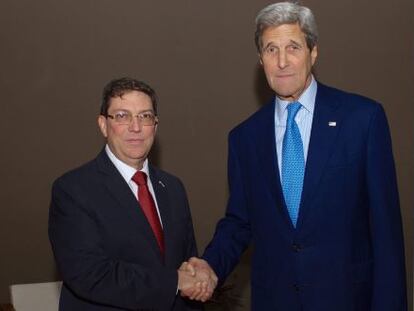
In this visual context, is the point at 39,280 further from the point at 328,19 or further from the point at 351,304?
the point at 328,19

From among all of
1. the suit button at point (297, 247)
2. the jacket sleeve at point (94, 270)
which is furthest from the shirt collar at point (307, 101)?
the jacket sleeve at point (94, 270)

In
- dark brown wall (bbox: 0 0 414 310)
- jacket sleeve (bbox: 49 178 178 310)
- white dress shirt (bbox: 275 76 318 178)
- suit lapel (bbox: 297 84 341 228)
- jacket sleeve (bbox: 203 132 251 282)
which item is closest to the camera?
jacket sleeve (bbox: 49 178 178 310)

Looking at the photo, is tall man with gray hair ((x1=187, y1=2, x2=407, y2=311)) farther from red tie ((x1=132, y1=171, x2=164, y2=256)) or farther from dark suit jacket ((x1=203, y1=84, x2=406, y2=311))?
red tie ((x1=132, y1=171, x2=164, y2=256))

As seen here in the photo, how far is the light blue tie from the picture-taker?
254cm

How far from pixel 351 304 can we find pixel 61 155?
2176 millimetres

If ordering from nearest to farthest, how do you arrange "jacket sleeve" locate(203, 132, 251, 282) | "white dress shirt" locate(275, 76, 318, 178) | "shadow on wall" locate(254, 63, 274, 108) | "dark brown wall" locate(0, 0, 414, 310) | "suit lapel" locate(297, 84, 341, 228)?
"suit lapel" locate(297, 84, 341, 228)
"white dress shirt" locate(275, 76, 318, 178)
"jacket sleeve" locate(203, 132, 251, 282)
"dark brown wall" locate(0, 0, 414, 310)
"shadow on wall" locate(254, 63, 274, 108)

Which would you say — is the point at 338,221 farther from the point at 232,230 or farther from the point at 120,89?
the point at 120,89

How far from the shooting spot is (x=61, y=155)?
13.2 ft

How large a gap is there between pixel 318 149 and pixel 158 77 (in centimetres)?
188

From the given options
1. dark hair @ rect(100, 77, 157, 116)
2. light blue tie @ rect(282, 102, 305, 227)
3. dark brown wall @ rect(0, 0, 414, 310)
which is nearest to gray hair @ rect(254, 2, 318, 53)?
light blue tie @ rect(282, 102, 305, 227)

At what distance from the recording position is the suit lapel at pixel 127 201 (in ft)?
8.05

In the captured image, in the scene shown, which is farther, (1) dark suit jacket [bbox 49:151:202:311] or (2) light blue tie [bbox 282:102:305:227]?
(2) light blue tie [bbox 282:102:305:227]

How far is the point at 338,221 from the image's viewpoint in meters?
2.47

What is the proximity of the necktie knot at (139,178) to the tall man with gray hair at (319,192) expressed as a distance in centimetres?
39
